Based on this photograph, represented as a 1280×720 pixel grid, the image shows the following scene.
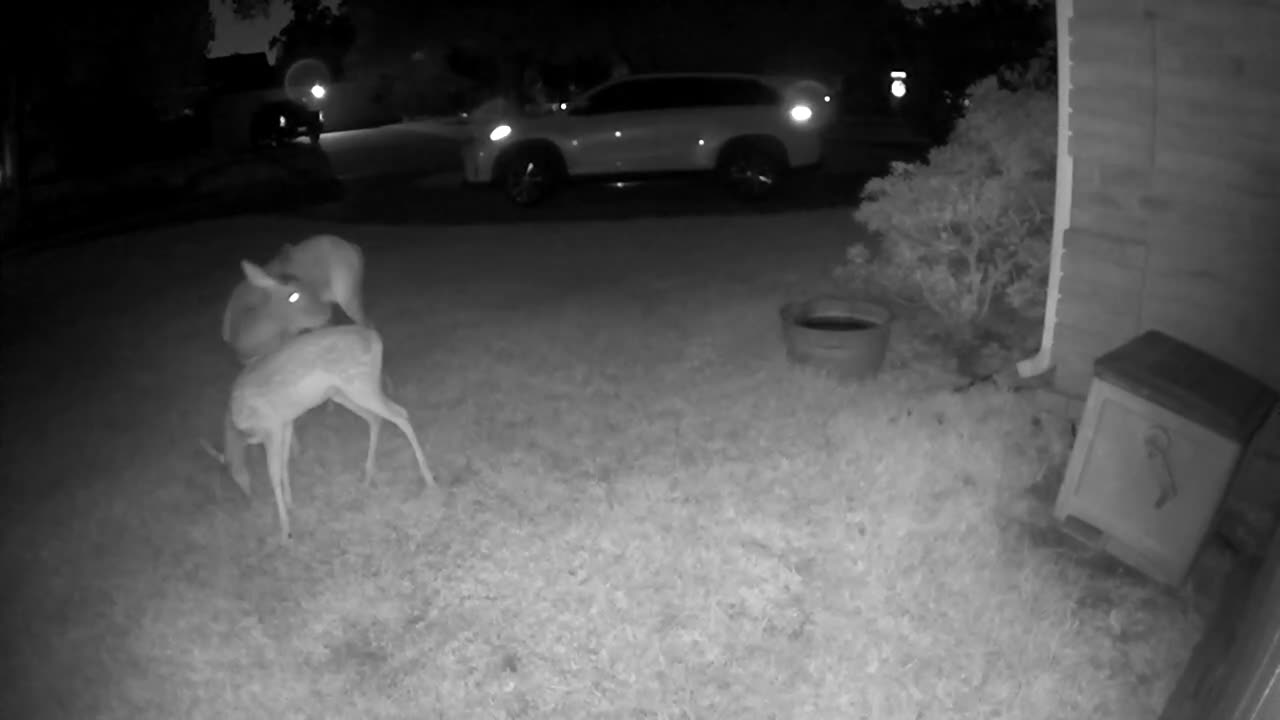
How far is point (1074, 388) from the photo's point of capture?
17.0 ft

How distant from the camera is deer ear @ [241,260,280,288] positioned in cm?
489

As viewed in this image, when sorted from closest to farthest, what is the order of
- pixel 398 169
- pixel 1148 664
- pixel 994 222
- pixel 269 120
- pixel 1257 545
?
pixel 1148 664, pixel 1257 545, pixel 994 222, pixel 398 169, pixel 269 120

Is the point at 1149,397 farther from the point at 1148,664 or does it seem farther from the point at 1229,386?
the point at 1148,664

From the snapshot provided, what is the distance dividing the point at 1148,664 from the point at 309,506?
3.68m

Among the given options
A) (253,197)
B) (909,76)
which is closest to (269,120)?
(253,197)

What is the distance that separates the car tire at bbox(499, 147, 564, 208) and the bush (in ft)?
23.9

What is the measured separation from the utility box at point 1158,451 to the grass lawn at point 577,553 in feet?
0.62

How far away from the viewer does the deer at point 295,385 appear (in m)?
4.48

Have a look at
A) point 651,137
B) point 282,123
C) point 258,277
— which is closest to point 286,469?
point 258,277

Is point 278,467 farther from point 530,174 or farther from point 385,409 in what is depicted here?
point 530,174

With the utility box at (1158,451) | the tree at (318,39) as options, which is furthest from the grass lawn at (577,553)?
the tree at (318,39)

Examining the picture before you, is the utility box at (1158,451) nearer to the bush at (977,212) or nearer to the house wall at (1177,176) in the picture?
the house wall at (1177,176)

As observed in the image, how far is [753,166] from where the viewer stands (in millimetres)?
13742

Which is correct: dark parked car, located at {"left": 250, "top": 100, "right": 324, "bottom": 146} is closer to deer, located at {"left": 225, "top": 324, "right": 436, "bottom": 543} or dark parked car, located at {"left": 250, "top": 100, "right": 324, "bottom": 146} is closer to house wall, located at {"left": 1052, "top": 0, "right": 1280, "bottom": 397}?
deer, located at {"left": 225, "top": 324, "right": 436, "bottom": 543}
